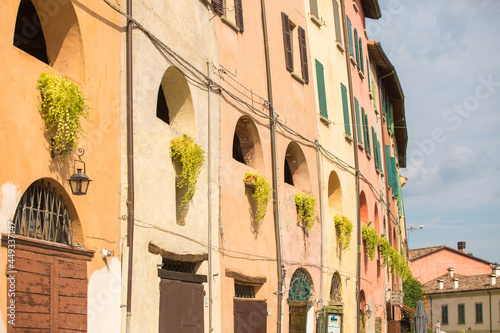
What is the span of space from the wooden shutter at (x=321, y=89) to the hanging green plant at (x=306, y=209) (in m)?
3.22

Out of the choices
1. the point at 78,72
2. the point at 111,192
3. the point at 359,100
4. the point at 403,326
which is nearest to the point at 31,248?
the point at 111,192

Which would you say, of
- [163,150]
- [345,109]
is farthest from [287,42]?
[163,150]

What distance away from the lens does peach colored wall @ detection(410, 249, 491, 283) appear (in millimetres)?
67875

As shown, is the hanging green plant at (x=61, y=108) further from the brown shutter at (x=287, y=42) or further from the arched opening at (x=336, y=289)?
the arched opening at (x=336, y=289)

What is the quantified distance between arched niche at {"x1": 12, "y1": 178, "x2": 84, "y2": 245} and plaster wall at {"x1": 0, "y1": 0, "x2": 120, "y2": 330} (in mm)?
66

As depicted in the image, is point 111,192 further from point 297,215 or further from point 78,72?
point 297,215

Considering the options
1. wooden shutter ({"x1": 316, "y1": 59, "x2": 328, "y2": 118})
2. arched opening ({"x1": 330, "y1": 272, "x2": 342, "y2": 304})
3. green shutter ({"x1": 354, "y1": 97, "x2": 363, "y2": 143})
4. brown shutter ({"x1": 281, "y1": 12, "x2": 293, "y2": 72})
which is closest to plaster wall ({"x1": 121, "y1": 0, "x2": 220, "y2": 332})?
brown shutter ({"x1": 281, "y1": 12, "x2": 293, "y2": 72})

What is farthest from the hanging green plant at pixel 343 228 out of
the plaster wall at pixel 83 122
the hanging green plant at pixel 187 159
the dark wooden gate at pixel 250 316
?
the plaster wall at pixel 83 122

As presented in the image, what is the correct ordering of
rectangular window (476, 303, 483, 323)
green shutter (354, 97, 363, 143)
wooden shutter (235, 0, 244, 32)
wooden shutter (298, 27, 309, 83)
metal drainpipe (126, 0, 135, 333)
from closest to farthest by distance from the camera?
1. metal drainpipe (126, 0, 135, 333)
2. wooden shutter (235, 0, 244, 32)
3. wooden shutter (298, 27, 309, 83)
4. green shutter (354, 97, 363, 143)
5. rectangular window (476, 303, 483, 323)

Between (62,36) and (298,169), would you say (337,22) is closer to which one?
(298,169)

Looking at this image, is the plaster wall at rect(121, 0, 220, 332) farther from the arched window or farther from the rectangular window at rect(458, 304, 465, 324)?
the rectangular window at rect(458, 304, 465, 324)

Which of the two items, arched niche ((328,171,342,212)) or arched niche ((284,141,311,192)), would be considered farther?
arched niche ((328,171,342,212))

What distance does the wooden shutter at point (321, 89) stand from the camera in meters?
20.5

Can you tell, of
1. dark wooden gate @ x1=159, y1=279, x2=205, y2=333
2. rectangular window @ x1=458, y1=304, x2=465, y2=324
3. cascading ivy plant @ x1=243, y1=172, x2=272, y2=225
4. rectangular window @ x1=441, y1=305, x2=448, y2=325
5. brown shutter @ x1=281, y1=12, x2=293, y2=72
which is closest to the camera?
dark wooden gate @ x1=159, y1=279, x2=205, y2=333
